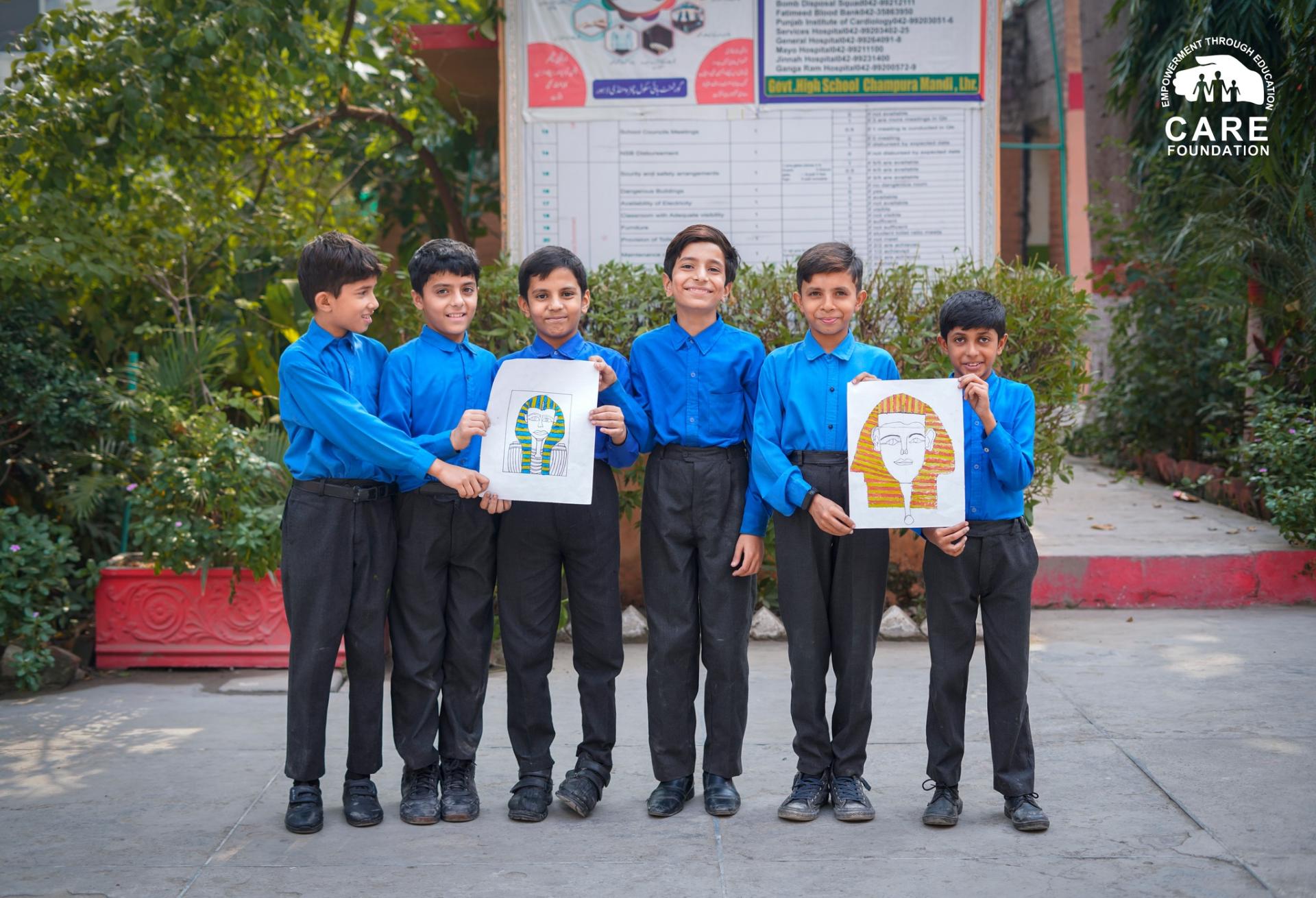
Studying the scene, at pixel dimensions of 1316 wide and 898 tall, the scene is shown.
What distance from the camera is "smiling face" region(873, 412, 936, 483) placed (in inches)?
137

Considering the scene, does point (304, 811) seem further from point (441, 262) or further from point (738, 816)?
point (441, 262)

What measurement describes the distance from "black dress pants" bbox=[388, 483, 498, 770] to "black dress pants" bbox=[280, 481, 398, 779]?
6 cm

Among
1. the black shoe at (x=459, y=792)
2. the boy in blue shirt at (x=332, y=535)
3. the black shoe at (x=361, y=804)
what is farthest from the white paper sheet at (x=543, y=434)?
the black shoe at (x=361, y=804)

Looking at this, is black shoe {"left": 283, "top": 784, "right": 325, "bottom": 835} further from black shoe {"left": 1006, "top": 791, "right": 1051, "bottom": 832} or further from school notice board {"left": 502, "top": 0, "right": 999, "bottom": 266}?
school notice board {"left": 502, "top": 0, "right": 999, "bottom": 266}

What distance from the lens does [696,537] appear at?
3.68 metres

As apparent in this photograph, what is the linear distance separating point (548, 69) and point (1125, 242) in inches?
194

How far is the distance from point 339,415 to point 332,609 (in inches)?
22.6

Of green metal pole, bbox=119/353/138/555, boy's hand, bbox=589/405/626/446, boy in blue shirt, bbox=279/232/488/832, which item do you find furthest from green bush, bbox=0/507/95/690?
boy's hand, bbox=589/405/626/446

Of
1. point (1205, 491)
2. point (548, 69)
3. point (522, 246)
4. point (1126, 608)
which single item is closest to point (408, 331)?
point (522, 246)

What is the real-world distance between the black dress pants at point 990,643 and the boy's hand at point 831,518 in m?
0.33

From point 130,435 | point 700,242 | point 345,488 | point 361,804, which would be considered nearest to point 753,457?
point 700,242

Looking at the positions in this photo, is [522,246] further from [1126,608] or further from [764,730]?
[1126,608]

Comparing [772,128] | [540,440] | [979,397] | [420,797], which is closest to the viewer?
[979,397]

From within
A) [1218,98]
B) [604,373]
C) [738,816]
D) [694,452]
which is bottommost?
[738,816]
